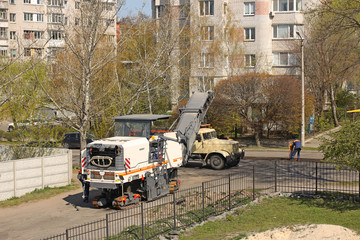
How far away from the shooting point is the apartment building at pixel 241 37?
4594 centimetres

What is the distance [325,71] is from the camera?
42.8m

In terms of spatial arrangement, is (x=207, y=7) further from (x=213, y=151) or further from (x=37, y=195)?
(x=37, y=195)

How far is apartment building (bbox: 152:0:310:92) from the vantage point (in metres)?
45.9

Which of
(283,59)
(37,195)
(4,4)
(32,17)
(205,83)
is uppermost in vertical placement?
(4,4)

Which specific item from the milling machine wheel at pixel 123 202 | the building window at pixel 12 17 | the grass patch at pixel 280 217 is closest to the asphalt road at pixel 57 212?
the milling machine wheel at pixel 123 202

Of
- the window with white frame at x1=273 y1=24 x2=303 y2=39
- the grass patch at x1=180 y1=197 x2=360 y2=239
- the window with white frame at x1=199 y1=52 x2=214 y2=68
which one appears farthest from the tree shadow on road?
the window with white frame at x1=273 y1=24 x2=303 y2=39

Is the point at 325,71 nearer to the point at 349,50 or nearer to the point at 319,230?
the point at 349,50

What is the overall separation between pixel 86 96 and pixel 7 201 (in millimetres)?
6755

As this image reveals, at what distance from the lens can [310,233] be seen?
13.1 meters

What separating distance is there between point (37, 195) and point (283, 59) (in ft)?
126

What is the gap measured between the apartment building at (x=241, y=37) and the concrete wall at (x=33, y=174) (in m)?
22.9

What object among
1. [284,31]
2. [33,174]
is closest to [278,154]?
[33,174]

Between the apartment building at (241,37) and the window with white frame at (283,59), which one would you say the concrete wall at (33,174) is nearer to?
the apartment building at (241,37)

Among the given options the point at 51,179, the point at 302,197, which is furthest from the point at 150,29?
the point at 302,197
